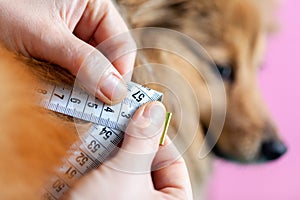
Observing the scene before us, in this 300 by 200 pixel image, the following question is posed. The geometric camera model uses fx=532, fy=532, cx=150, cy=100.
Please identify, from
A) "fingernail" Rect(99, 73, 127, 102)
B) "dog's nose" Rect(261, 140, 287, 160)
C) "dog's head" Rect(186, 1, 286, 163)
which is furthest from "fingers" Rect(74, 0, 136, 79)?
"dog's nose" Rect(261, 140, 287, 160)

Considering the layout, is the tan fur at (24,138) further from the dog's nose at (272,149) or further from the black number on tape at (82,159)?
the dog's nose at (272,149)

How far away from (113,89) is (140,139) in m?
0.06

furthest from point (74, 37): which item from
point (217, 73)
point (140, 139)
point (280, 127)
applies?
point (280, 127)

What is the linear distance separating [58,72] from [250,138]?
27.3 inches

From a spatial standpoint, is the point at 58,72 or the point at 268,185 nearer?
the point at 58,72

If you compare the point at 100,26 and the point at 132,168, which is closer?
the point at 132,168

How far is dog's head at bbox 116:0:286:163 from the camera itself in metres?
1.07

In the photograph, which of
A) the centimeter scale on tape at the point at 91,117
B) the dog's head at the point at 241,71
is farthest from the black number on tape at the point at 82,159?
the dog's head at the point at 241,71

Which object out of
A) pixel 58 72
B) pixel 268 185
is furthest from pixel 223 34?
pixel 58 72

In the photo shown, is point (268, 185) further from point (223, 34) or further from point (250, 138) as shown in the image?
point (223, 34)

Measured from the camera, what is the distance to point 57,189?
47 cm

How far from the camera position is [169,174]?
Answer: 0.58 m

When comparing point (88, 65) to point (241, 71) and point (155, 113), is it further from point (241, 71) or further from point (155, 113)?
point (241, 71)

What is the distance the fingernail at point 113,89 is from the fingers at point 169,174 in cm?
8
